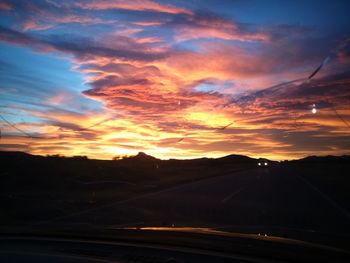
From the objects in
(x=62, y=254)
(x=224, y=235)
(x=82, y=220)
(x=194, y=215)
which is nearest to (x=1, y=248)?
(x=62, y=254)

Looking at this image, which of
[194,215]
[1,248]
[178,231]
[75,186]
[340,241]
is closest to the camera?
[1,248]

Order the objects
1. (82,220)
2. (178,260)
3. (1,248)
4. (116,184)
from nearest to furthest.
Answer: (178,260) → (1,248) → (82,220) → (116,184)

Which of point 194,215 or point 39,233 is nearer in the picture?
point 39,233

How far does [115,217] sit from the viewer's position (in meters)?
14.8

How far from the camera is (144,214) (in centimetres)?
1573

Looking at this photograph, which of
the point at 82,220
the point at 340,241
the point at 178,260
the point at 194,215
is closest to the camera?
the point at 178,260

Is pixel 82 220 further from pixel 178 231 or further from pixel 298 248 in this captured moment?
pixel 298 248

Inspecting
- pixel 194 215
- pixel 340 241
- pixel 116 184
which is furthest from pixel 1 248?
pixel 116 184

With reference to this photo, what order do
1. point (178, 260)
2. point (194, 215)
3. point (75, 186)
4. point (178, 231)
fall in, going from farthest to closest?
point (75, 186) → point (194, 215) → point (178, 231) → point (178, 260)

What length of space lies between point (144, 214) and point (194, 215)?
159 centimetres

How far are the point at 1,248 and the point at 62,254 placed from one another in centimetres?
70

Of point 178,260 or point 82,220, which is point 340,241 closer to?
point 178,260

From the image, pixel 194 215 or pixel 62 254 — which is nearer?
pixel 62 254

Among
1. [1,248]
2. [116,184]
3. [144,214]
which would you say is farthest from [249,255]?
[116,184]
